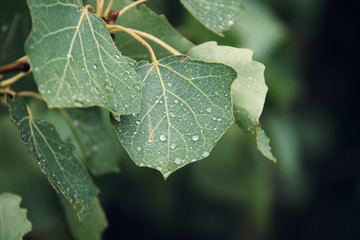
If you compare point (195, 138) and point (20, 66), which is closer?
point (195, 138)

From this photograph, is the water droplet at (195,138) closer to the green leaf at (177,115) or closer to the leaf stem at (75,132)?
the green leaf at (177,115)

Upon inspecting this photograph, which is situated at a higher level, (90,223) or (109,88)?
(109,88)

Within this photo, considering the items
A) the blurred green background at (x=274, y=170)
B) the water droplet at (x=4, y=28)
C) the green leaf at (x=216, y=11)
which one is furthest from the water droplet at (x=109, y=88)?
the blurred green background at (x=274, y=170)

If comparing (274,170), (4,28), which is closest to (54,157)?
(4,28)

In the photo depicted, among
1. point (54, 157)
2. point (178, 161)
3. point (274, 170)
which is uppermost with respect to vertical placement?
point (178, 161)

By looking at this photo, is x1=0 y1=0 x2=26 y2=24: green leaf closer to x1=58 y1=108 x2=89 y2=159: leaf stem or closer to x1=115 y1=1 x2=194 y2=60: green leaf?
x1=115 y1=1 x2=194 y2=60: green leaf

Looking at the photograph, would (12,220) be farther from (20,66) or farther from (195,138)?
(195,138)
